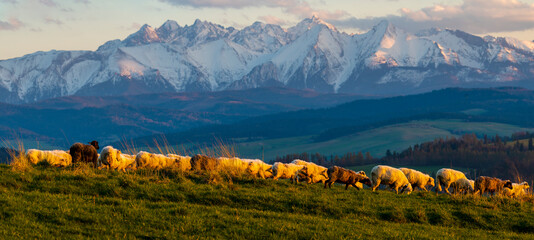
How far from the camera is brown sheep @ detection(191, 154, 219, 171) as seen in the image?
33531 mm

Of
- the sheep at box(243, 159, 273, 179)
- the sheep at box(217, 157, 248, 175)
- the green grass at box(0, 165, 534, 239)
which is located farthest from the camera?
the sheep at box(243, 159, 273, 179)

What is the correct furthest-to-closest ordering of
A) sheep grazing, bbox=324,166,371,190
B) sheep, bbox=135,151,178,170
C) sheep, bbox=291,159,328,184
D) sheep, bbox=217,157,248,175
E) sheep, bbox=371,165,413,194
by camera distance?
sheep, bbox=135,151,178,170 < sheep, bbox=291,159,328,184 < sheep, bbox=217,157,248,175 < sheep, bbox=371,165,413,194 < sheep grazing, bbox=324,166,371,190

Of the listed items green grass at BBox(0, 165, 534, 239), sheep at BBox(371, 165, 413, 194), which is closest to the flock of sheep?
sheep at BBox(371, 165, 413, 194)

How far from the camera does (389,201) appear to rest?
25859 millimetres

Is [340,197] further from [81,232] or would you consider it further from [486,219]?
[81,232]

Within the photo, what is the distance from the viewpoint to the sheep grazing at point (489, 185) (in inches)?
1225

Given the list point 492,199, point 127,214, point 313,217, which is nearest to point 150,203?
point 127,214

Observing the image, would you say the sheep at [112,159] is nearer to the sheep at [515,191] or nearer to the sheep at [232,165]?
the sheep at [232,165]

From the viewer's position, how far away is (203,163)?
33.8 m

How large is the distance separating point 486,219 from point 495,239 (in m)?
3.59

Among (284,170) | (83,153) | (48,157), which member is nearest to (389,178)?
(284,170)

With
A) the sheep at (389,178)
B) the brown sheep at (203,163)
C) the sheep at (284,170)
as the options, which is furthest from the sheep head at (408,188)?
the brown sheep at (203,163)

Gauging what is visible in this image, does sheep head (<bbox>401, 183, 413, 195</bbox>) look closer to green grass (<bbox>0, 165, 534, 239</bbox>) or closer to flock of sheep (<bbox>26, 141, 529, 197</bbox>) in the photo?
flock of sheep (<bbox>26, 141, 529, 197</bbox>)

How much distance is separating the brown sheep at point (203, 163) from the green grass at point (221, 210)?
4276 millimetres
